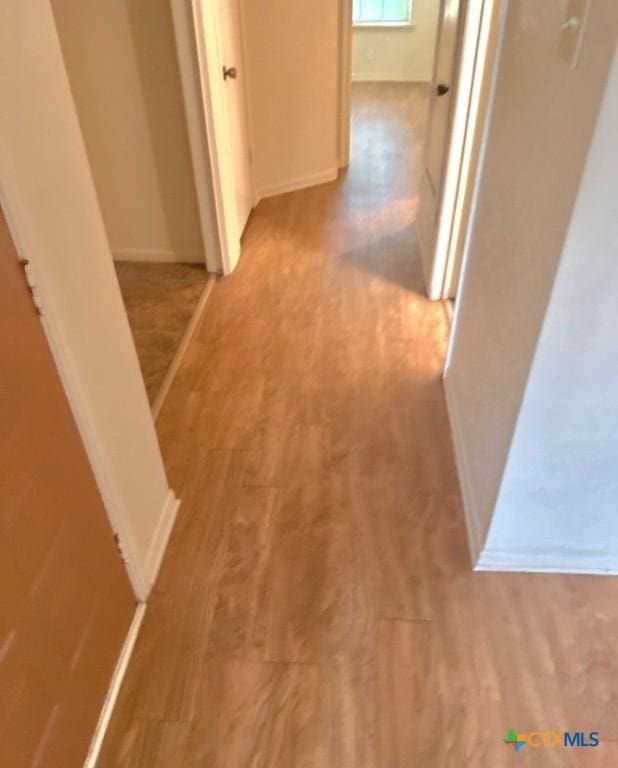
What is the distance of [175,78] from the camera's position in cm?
267

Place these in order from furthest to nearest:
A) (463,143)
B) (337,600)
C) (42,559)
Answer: (463,143) → (337,600) → (42,559)

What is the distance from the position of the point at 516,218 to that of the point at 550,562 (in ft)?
3.08

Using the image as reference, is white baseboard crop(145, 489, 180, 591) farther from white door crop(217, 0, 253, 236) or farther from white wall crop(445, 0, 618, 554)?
white door crop(217, 0, 253, 236)

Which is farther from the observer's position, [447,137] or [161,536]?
[447,137]

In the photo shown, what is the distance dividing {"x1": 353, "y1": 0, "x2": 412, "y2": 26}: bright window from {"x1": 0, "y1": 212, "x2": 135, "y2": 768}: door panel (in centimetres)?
697

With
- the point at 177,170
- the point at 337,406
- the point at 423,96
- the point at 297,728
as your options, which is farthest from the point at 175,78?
the point at 423,96

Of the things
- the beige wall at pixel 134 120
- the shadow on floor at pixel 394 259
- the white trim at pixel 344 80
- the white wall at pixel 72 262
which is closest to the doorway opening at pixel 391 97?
the white trim at pixel 344 80

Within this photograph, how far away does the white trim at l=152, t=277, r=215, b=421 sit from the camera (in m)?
2.25

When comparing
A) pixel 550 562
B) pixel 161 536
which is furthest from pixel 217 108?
pixel 550 562

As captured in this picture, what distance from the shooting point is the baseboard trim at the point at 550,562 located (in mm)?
1613

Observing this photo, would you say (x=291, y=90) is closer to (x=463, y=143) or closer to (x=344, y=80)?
(x=344, y=80)

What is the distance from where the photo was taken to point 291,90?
145 inches

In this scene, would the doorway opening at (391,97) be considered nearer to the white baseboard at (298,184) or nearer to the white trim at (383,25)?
the white trim at (383,25)

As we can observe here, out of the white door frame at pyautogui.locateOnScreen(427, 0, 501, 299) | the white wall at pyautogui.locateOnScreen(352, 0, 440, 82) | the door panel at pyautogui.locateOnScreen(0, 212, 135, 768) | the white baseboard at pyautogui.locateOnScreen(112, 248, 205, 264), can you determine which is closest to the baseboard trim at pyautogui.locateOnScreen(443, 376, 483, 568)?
the white door frame at pyautogui.locateOnScreen(427, 0, 501, 299)
